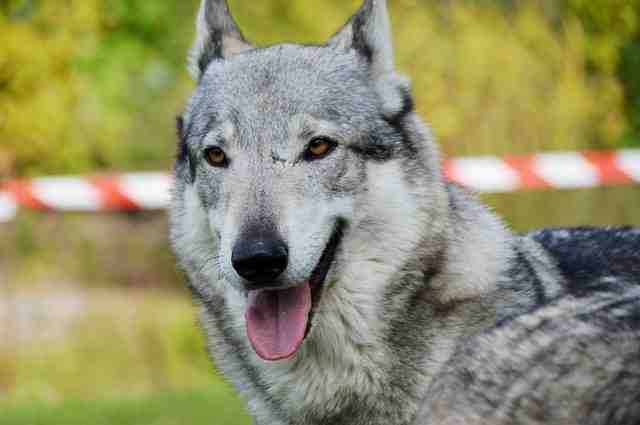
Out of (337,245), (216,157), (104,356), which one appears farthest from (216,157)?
(104,356)

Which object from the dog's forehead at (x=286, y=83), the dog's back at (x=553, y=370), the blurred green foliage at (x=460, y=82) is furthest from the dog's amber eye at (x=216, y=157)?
the blurred green foliage at (x=460, y=82)

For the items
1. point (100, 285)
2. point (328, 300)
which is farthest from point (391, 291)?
point (100, 285)

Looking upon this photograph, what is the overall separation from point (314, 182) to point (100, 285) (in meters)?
6.81

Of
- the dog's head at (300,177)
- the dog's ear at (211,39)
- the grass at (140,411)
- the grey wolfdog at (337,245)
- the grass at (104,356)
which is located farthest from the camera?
the grass at (104,356)

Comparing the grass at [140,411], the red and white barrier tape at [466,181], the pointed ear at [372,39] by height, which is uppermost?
the pointed ear at [372,39]

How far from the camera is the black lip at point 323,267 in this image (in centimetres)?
382

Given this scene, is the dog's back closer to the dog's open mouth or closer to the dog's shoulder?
the dog's open mouth

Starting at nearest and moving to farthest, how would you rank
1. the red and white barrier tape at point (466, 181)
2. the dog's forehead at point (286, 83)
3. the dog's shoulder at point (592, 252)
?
the dog's forehead at point (286, 83)
the dog's shoulder at point (592, 252)
the red and white barrier tape at point (466, 181)

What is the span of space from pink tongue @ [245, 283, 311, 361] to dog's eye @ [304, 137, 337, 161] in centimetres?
46

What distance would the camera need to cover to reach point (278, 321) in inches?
150

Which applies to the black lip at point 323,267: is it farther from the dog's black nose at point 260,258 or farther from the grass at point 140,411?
the grass at point 140,411

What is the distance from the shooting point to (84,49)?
10.7 m

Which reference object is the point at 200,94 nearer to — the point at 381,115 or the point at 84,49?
the point at 381,115

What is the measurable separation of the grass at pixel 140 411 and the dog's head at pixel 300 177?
7.06 feet
